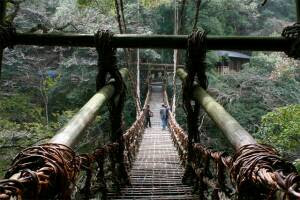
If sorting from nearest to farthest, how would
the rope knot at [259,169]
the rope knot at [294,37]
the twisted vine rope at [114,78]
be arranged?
the rope knot at [259,169] → the rope knot at [294,37] → the twisted vine rope at [114,78]

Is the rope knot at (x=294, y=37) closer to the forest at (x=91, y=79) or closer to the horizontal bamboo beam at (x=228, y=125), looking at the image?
the horizontal bamboo beam at (x=228, y=125)

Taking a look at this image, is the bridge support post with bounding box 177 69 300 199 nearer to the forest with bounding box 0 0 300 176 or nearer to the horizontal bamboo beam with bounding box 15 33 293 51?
the horizontal bamboo beam with bounding box 15 33 293 51

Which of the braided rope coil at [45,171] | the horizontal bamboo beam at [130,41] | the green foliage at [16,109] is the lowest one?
the green foliage at [16,109]

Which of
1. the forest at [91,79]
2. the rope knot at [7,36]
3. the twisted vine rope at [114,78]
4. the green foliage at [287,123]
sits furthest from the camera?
the forest at [91,79]

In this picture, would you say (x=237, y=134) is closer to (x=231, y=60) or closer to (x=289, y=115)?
(x=289, y=115)

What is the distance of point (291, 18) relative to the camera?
71.4 feet

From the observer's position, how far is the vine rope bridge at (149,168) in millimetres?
1162

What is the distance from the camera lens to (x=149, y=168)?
4.68m

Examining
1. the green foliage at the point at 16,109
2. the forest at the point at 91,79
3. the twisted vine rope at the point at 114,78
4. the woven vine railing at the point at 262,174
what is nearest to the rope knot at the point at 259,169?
the woven vine railing at the point at 262,174

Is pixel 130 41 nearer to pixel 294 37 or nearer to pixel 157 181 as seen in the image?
pixel 294 37

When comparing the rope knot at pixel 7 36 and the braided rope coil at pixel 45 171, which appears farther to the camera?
the rope knot at pixel 7 36

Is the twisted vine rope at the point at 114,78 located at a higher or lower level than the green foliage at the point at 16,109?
higher

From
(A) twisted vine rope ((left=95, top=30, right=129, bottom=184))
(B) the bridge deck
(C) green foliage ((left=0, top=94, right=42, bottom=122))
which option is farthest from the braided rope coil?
(C) green foliage ((left=0, top=94, right=42, bottom=122))

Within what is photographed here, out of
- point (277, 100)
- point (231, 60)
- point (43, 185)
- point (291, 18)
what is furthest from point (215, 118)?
point (291, 18)
